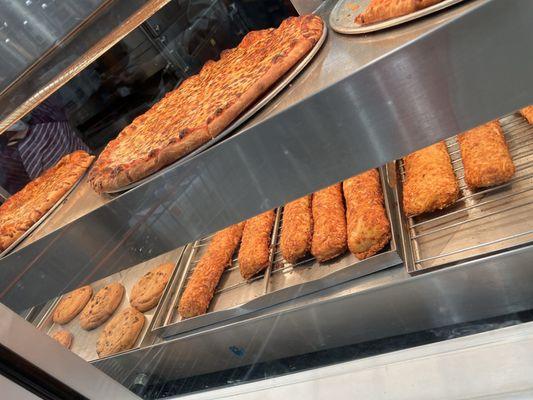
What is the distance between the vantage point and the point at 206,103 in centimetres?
152

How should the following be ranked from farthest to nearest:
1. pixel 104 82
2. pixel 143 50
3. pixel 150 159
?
pixel 104 82 → pixel 143 50 → pixel 150 159

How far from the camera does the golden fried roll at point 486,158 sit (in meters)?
2.02

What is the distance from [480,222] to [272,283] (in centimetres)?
103

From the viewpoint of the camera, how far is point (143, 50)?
6.16ft

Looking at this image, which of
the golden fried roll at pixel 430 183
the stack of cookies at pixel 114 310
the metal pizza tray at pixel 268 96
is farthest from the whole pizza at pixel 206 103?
the stack of cookies at pixel 114 310

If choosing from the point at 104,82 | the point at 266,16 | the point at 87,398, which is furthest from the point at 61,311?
the point at 266,16

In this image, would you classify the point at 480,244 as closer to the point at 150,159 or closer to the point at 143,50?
the point at 150,159

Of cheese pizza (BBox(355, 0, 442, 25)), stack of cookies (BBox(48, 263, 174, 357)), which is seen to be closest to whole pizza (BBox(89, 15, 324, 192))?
cheese pizza (BBox(355, 0, 442, 25))

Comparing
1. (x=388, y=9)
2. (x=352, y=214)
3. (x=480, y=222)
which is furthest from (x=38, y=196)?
(x=480, y=222)

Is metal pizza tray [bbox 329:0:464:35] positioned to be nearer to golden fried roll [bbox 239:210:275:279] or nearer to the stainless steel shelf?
the stainless steel shelf

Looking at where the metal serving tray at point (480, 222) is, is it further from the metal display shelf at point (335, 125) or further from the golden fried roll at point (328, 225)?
the metal display shelf at point (335, 125)

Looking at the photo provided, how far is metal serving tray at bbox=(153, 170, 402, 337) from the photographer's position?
2.16 m

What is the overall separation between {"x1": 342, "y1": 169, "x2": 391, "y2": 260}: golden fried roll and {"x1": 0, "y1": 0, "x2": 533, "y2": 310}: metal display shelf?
39.6 inches

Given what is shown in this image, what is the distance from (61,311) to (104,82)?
1468 mm
